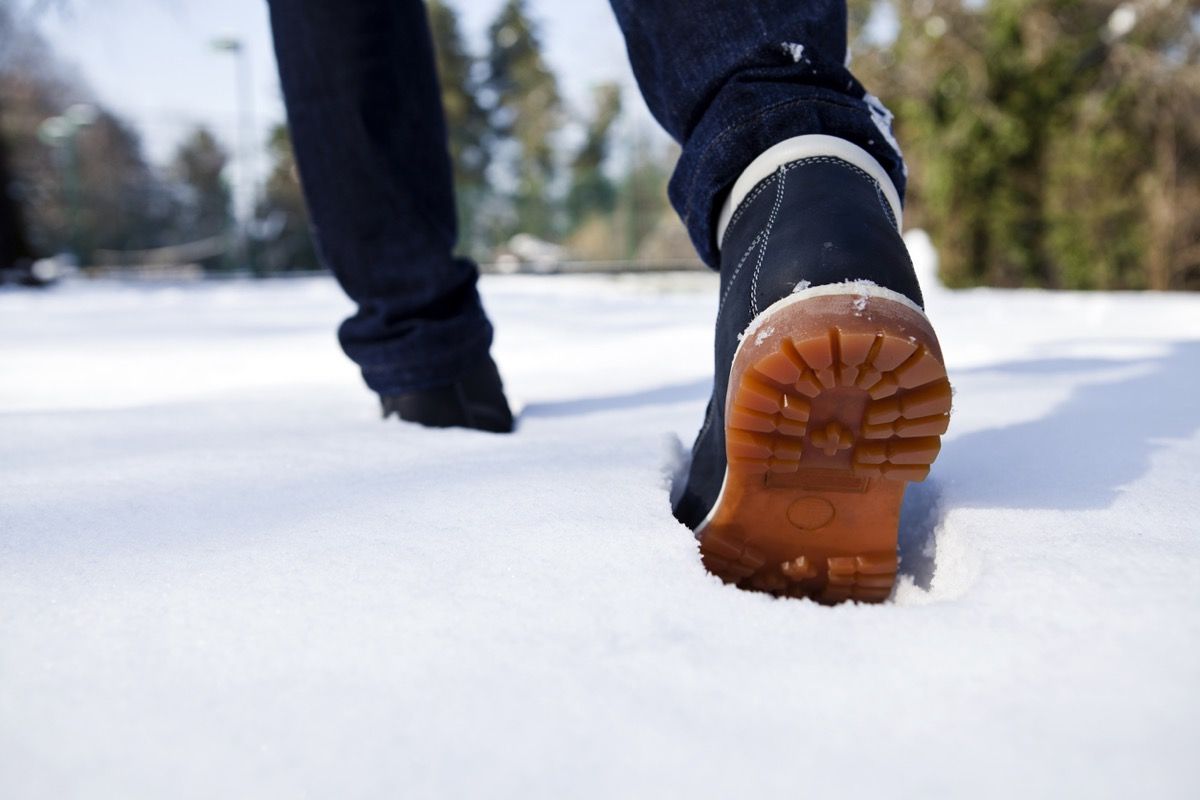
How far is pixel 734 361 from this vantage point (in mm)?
562

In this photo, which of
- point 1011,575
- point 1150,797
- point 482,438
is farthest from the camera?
point 482,438

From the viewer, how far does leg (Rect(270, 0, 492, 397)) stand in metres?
0.93

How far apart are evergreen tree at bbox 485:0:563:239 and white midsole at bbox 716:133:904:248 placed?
56.2 feet

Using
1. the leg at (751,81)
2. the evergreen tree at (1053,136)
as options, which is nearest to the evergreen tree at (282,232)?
the evergreen tree at (1053,136)

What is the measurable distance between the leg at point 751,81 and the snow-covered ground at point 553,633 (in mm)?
276

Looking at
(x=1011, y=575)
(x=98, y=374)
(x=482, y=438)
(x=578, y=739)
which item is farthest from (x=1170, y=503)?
(x=98, y=374)

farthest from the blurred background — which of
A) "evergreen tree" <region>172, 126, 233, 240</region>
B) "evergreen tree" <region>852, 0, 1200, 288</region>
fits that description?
"evergreen tree" <region>172, 126, 233, 240</region>

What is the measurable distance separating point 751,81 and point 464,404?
0.49 meters

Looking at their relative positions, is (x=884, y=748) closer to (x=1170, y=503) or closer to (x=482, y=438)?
(x=1170, y=503)

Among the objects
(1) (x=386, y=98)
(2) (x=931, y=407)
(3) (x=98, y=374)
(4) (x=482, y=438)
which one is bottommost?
(3) (x=98, y=374)

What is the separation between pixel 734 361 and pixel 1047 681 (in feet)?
0.86

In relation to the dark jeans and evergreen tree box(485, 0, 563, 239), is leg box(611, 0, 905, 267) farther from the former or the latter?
evergreen tree box(485, 0, 563, 239)

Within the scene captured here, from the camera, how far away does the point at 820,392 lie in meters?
0.53

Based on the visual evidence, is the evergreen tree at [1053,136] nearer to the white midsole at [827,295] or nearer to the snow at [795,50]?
the snow at [795,50]
